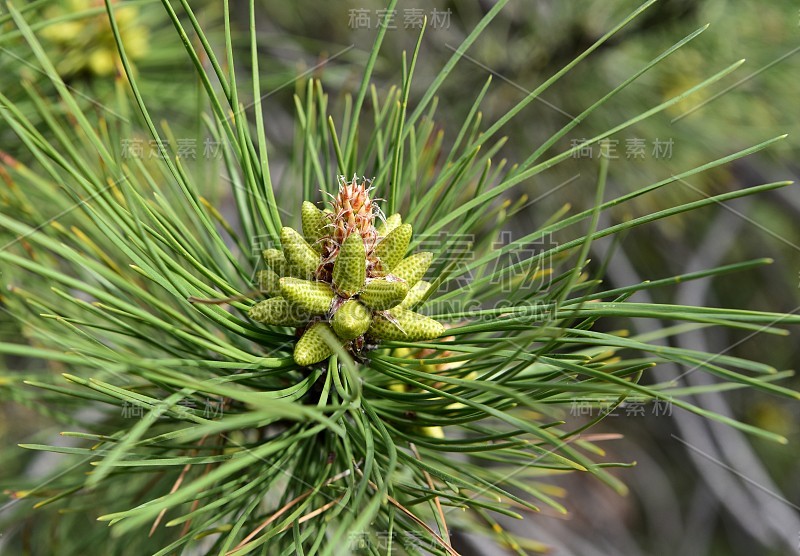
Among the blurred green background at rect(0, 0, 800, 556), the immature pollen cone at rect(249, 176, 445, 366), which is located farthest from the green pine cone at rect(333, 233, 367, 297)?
the blurred green background at rect(0, 0, 800, 556)

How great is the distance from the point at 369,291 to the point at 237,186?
0.27m

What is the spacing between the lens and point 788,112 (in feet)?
5.10

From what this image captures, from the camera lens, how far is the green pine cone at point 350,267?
546 mm

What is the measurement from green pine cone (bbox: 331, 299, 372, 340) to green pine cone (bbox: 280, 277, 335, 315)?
0.02 meters

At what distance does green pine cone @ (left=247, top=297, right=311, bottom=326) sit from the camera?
0.57 meters

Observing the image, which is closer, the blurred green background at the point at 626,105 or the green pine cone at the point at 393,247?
the green pine cone at the point at 393,247

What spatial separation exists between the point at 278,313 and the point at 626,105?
132cm

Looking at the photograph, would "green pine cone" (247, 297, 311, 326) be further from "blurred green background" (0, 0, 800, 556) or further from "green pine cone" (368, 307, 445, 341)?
"blurred green background" (0, 0, 800, 556)

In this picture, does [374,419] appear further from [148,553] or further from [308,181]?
[148,553]

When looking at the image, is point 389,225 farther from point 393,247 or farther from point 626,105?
point 626,105

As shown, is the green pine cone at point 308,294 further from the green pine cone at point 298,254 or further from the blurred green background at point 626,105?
the blurred green background at point 626,105

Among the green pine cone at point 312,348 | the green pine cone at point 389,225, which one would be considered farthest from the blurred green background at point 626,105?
the green pine cone at point 312,348

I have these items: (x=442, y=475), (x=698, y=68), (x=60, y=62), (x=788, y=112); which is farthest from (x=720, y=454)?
(x=60, y=62)

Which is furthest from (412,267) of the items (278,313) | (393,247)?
(278,313)
